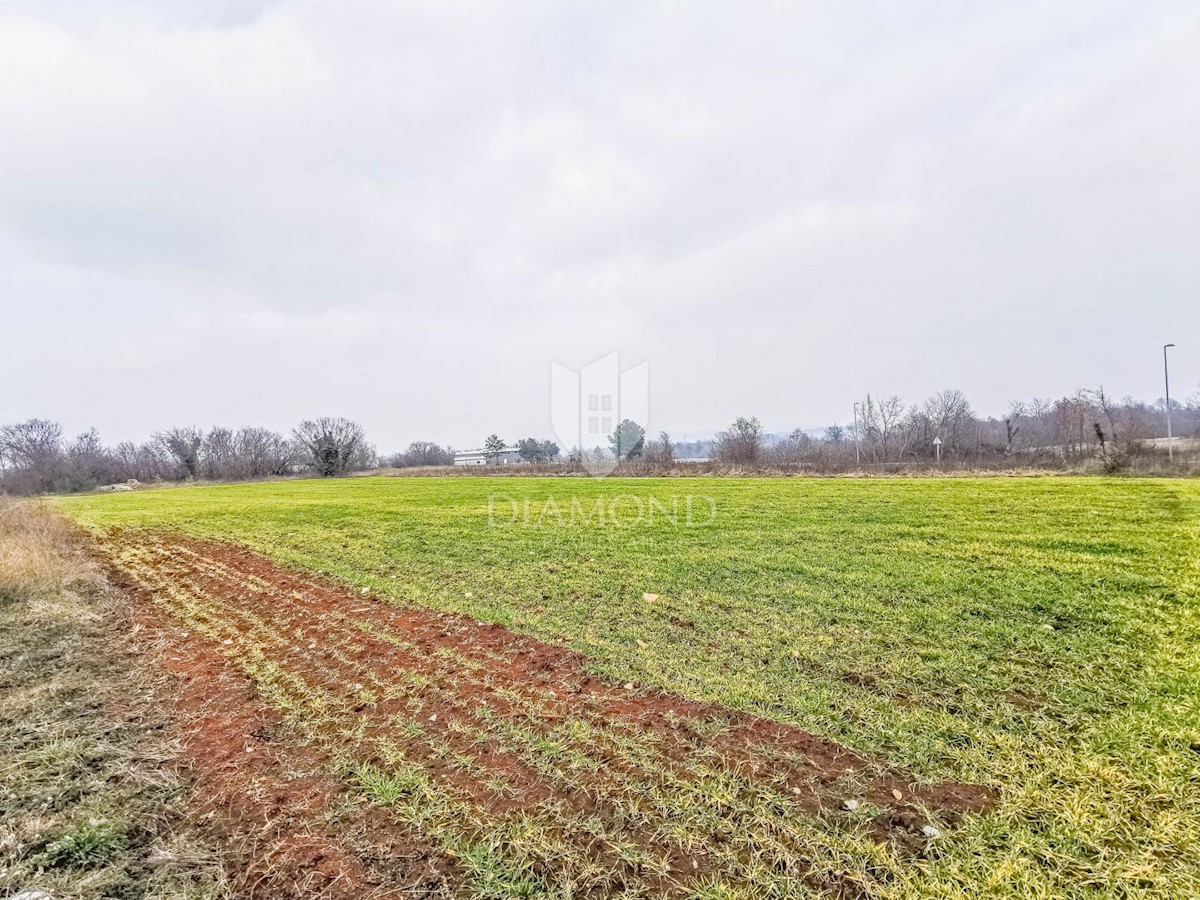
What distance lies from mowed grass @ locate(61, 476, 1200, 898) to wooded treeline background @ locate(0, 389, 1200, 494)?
9.59 m

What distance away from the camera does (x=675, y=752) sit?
2746 millimetres

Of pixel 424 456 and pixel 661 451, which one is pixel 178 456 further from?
pixel 661 451

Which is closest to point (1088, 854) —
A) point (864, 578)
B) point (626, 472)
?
point (864, 578)

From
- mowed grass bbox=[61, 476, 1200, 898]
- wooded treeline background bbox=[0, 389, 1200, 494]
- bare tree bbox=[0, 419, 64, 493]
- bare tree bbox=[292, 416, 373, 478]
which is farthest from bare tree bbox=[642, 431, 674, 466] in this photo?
bare tree bbox=[0, 419, 64, 493]

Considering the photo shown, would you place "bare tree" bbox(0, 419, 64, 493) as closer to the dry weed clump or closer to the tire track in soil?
the dry weed clump

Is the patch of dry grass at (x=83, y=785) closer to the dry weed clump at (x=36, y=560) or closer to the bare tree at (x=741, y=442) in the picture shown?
the dry weed clump at (x=36, y=560)

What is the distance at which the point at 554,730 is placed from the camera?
3025 millimetres

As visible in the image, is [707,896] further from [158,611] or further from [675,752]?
[158,611]

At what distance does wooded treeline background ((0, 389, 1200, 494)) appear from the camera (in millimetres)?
24406

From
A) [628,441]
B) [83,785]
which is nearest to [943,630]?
[83,785]

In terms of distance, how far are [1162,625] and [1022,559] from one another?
6.44 feet

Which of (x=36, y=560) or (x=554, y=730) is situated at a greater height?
(x=36, y=560)

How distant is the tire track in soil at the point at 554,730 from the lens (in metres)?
2.25

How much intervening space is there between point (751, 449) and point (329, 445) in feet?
147
